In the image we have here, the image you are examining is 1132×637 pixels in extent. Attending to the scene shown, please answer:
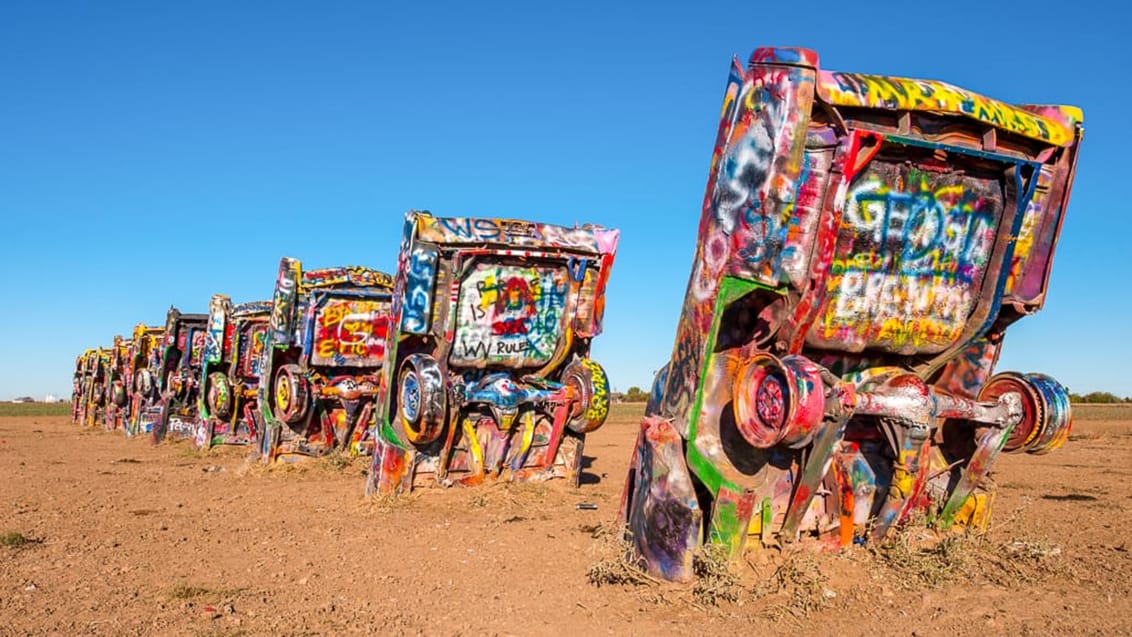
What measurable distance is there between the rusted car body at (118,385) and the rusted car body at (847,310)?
61.3ft

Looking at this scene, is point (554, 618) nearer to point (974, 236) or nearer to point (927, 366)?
point (927, 366)

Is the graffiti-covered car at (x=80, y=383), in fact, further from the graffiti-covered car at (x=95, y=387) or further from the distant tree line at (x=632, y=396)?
the distant tree line at (x=632, y=396)

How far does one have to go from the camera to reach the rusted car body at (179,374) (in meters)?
18.4

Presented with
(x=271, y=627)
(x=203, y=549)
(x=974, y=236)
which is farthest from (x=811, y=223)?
(x=203, y=549)

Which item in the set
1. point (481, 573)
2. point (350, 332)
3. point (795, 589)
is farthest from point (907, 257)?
point (350, 332)

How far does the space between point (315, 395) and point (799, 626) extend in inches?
350

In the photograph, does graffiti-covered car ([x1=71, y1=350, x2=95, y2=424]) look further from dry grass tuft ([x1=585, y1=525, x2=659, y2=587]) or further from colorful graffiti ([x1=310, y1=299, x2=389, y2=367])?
dry grass tuft ([x1=585, y1=525, x2=659, y2=587])

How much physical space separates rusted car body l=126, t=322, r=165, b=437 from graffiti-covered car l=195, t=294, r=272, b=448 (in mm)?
2830

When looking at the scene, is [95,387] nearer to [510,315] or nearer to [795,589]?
[510,315]

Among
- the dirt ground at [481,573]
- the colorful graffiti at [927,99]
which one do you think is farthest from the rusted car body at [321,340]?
the colorful graffiti at [927,99]

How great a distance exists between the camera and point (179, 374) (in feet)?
60.9

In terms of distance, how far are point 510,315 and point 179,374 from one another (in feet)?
36.5

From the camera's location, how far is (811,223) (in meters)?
5.01

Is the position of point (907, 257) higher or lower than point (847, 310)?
higher
